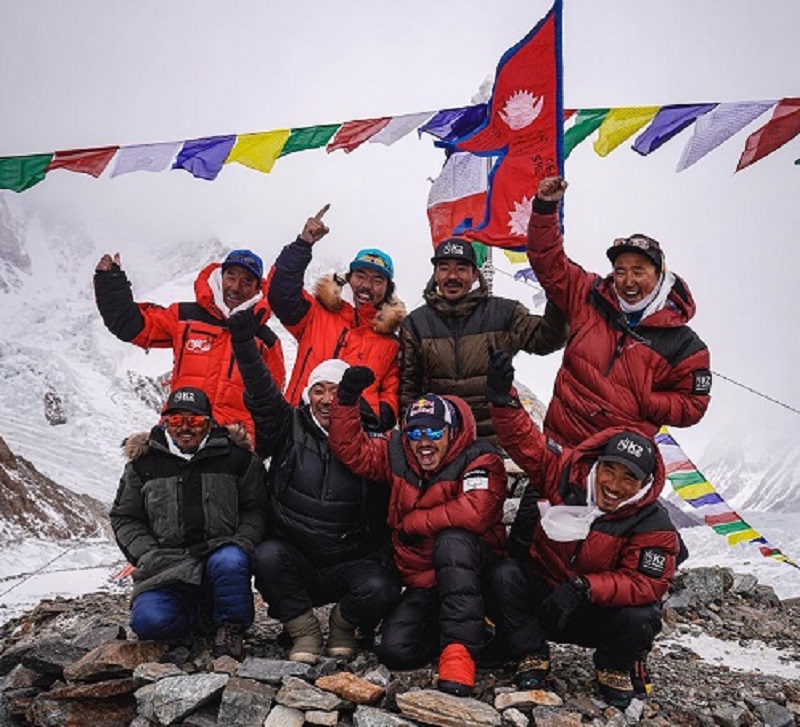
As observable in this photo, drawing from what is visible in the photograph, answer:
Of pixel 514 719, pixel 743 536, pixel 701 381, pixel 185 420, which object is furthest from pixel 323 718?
pixel 743 536

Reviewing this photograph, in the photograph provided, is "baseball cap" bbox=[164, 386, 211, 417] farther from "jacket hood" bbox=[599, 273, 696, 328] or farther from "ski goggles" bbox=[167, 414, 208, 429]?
"jacket hood" bbox=[599, 273, 696, 328]

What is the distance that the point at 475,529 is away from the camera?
3.81 m

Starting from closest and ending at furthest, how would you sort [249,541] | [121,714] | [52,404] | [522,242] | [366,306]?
[121,714], [249,541], [366,306], [522,242], [52,404]

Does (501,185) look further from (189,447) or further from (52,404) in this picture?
(52,404)

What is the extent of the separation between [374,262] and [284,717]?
3.00 meters

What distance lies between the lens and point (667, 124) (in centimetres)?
628

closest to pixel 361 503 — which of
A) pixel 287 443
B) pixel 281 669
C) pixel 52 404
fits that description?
pixel 287 443

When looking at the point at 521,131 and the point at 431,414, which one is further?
the point at 521,131

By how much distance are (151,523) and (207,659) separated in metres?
0.91

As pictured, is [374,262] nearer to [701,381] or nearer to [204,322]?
[204,322]

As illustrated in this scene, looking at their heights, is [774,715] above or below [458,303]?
below

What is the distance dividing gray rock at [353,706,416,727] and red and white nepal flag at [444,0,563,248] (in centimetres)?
428

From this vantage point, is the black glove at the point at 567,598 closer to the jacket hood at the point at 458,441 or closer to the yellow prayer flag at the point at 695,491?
the jacket hood at the point at 458,441

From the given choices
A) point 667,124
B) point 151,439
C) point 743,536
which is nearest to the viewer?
point 151,439
